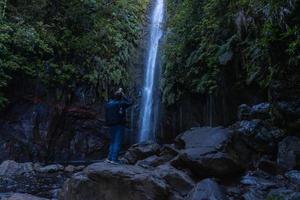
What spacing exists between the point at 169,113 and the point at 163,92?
75 centimetres

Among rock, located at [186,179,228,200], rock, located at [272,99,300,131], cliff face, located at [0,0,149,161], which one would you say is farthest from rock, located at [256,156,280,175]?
cliff face, located at [0,0,149,161]

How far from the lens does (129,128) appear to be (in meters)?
14.5

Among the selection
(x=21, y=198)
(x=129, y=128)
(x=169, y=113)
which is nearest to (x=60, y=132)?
(x=129, y=128)

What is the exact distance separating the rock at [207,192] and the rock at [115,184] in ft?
2.07

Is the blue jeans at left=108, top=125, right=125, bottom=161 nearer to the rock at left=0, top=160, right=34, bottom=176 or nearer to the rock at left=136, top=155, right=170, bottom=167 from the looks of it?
the rock at left=136, top=155, right=170, bottom=167

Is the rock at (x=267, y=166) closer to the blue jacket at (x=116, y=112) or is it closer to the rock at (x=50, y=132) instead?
the blue jacket at (x=116, y=112)

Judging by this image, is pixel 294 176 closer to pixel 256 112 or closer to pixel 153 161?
pixel 256 112

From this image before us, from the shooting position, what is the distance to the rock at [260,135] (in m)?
8.02

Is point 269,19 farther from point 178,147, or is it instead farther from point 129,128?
point 129,128

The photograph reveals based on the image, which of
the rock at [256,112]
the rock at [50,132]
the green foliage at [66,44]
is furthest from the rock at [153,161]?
the green foliage at [66,44]

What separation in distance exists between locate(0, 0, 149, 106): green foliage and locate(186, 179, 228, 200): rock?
28.4 feet

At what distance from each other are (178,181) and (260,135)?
209cm

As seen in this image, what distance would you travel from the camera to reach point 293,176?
22.9ft

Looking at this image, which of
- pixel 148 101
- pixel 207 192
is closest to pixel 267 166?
pixel 207 192
